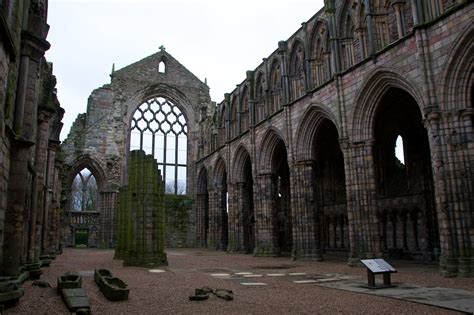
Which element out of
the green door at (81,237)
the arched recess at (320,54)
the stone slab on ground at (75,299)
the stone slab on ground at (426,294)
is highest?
the arched recess at (320,54)

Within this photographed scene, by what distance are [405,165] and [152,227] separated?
10634 mm

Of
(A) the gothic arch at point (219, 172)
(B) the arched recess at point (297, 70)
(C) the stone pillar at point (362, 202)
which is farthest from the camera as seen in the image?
(A) the gothic arch at point (219, 172)

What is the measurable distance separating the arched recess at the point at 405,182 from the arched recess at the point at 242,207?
8.28m

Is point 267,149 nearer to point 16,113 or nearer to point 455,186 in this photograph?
point 455,186

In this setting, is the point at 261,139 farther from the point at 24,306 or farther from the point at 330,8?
the point at 24,306

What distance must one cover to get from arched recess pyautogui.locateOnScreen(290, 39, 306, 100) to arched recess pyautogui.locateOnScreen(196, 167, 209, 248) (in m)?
14.0

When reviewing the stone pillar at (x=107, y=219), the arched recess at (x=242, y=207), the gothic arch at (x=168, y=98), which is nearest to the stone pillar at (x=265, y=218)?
the arched recess at (x=242, y=207)

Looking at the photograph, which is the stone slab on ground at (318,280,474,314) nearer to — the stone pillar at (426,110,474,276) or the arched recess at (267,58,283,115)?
the stone pillar at (426,110,474,276)

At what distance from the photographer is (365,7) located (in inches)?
539

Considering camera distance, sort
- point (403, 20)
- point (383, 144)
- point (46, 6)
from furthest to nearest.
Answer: point (383, 144)
point (403, 20)
point (46, 6)

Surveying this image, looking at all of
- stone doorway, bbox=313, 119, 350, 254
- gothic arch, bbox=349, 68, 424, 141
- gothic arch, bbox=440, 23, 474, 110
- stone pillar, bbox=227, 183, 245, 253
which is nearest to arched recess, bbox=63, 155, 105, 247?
stone pillar, bbox=227, 183, 245, 253

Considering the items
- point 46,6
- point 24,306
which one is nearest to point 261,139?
point 46,6

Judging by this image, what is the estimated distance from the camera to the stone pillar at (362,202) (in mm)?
13102

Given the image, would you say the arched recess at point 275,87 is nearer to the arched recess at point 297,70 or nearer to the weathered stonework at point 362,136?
the weathered stonework at point 362,136
